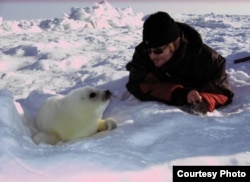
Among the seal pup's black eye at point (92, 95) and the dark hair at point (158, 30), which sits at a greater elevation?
the dark hair at point (158, 30)

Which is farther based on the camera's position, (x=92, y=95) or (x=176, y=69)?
(x=176, y=69)

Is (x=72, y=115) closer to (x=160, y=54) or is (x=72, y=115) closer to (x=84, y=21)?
(x=160, y=54)

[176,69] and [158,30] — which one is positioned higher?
[158,30]

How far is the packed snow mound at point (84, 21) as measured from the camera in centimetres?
2410

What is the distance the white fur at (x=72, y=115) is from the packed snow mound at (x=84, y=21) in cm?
1760

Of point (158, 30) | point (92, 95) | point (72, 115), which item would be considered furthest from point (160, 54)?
point (72, 115)

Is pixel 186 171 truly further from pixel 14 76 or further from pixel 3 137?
pixel 14 76

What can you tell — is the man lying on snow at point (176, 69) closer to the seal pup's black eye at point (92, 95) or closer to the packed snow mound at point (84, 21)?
the seal pup's black eye at point (92, 95)

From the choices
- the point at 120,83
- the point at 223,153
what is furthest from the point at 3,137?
the point at 120,83

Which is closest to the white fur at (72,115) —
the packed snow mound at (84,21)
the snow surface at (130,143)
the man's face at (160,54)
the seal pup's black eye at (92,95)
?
the seal pup's black eye at (92,95)

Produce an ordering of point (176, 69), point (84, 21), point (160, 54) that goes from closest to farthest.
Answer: point (160, 54), point (176, 69), point (84, 21)

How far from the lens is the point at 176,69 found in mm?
3064

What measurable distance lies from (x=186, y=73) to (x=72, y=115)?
84cm

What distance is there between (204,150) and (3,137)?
82cm
